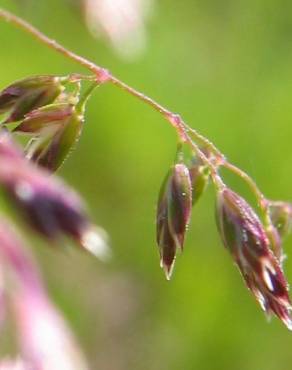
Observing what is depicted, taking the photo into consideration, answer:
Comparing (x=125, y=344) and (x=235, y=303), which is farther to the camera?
(x=125, y=344)

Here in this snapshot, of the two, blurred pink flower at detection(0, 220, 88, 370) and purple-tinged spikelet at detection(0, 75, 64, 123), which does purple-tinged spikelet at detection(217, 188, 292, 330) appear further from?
blurred pink flower at detection(0, 220, 88, 370)

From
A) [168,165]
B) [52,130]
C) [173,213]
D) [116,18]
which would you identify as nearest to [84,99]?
[52,130]

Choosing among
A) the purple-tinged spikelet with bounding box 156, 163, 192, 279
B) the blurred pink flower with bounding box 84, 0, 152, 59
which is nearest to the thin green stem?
the purple-tinged spikelet with bounding box 156, 163, 192, 279

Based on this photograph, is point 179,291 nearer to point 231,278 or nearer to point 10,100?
point 231,278

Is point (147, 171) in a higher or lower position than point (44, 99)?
higher

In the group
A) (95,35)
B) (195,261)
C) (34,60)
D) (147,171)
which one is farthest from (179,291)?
(95,35)

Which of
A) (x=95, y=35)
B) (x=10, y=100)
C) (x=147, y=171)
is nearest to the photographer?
(x=10, y=100)

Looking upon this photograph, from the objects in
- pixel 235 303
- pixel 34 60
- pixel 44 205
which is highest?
pixel 34 60
